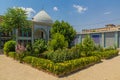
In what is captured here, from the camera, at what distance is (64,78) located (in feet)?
36.8

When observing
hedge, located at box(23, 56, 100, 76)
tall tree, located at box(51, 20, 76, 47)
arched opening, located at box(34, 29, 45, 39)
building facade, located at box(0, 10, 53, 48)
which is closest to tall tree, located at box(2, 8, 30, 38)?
tall tree, located at box(51, 20, 76, 47)

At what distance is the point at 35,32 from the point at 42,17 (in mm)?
5329

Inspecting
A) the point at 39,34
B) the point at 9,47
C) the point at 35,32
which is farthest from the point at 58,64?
the point at 39,34

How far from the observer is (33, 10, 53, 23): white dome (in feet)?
141

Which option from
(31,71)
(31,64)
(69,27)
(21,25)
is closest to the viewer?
(31,71)

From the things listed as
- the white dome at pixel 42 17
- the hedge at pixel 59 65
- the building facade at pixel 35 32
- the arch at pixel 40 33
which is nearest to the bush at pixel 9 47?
A: the hedge at pixel 59 65

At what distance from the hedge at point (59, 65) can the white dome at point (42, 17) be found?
28623mm

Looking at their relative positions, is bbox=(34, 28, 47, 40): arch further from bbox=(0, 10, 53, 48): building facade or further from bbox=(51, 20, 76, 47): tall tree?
bbox=(51, 20, 76, 47): tall tree

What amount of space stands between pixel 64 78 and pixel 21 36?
28.3 meters

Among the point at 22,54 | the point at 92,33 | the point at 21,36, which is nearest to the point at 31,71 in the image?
the point at 22,54

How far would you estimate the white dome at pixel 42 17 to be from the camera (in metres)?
43.1

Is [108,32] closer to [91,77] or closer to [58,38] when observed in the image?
[58,38]

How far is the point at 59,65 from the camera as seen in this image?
11.7 metres

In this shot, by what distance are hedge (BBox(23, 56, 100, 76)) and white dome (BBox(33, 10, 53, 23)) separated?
28623mm
